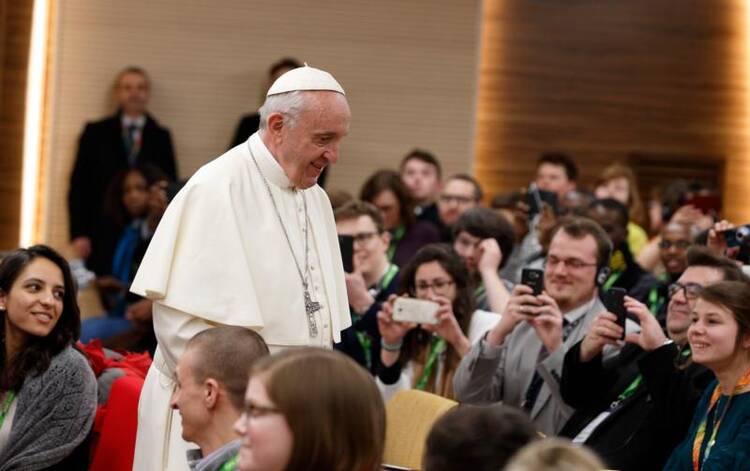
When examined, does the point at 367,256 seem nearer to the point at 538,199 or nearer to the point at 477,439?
the point at 538,199

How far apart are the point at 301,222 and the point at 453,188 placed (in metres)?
4.05

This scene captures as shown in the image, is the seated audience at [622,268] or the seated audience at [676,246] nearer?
the seated audience at [622,268]

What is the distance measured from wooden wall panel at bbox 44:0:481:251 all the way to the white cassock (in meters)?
5.53

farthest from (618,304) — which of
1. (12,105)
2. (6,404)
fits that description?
(12,105)

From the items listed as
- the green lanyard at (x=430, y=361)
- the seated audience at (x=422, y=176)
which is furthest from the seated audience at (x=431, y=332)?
the seated audience at (x=422, y=176)

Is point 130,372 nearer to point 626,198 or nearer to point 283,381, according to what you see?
point 283,381

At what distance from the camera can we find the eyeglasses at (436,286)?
218 inches

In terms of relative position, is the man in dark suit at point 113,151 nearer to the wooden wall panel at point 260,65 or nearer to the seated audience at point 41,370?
the wooden wall panel at point 260,65

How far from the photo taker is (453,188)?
26.2ft

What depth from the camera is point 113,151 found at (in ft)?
29.3

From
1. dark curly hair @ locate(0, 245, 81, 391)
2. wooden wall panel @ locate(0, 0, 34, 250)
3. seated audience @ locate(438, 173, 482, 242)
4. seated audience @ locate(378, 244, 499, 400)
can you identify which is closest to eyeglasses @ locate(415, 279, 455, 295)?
seated audience @ locate(378, 244, 499, 400)

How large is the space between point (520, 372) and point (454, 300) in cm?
53

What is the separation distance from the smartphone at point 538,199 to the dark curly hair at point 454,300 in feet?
6.49

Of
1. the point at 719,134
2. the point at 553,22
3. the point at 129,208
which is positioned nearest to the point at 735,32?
the point at 719,134
